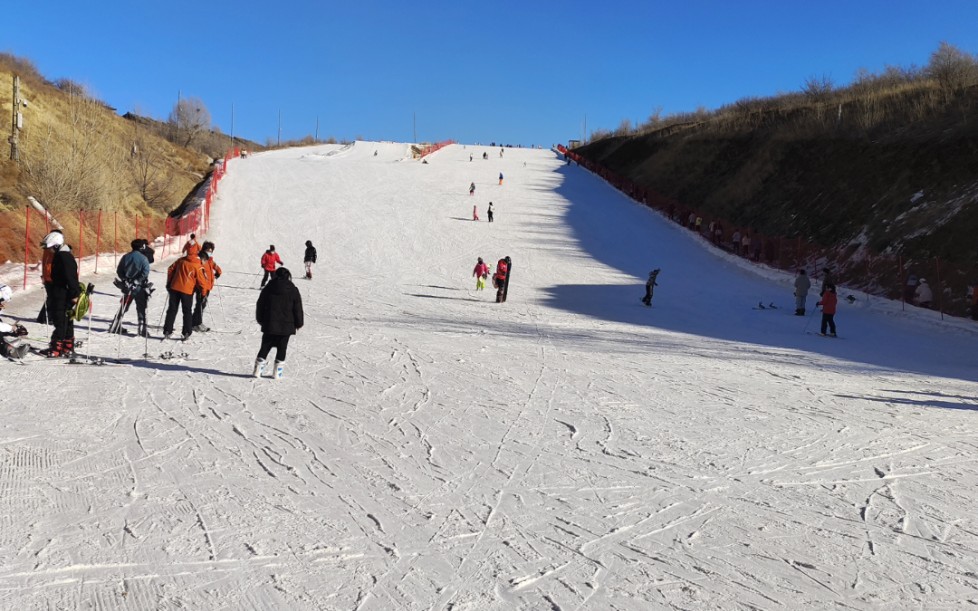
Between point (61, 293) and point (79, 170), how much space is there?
73.7ft

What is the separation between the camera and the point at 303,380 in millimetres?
9242

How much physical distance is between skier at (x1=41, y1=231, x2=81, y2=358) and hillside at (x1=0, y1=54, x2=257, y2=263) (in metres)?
11.0

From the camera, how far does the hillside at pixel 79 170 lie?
2548cm

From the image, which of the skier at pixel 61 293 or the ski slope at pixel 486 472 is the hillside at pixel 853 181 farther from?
the skier at pixel 61 293

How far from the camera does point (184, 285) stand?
36.4 feet

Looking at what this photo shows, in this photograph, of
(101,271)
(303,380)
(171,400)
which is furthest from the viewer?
(101,271)

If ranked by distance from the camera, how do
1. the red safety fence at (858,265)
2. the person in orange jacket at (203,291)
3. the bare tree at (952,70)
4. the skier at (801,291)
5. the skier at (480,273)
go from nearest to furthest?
the person in orange jacket at (203,291), the red safety fence at (858,265), the skier at (801,291), the skier at (480,273), the bare tree at (952,70)

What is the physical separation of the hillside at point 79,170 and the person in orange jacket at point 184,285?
393 inches

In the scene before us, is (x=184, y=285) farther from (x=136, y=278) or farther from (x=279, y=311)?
(x=279, y=311)

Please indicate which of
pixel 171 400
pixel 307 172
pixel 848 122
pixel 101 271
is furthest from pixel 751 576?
pixel 307 172

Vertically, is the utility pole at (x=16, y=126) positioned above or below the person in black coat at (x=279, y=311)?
above

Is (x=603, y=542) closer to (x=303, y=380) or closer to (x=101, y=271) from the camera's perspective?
(x=303, y=380)

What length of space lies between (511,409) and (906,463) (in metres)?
3.98

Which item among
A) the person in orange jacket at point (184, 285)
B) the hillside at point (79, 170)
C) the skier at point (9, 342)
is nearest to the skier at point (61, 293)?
the skier at point (9, 342)
